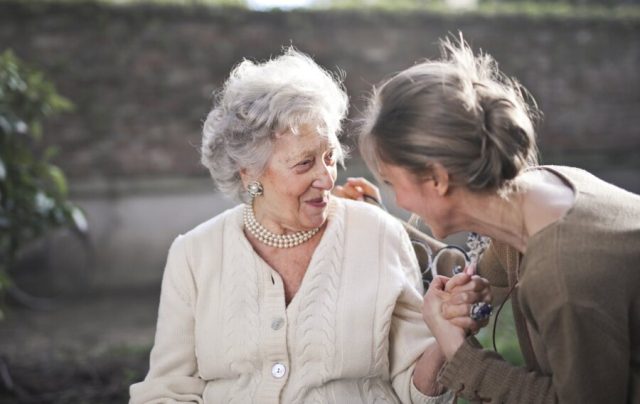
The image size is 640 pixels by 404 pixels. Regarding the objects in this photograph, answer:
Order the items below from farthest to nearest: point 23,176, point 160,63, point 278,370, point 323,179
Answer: point 160,63
point 23,176
point 323,179
point 278,370

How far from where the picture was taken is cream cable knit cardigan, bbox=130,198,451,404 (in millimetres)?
2863

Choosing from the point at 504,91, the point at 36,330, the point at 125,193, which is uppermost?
the point at 504,91

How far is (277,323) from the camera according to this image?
2.90m

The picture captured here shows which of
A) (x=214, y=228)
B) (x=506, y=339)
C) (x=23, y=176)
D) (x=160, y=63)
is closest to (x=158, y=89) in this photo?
(x=160, y=63)

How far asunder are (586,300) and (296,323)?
111cm

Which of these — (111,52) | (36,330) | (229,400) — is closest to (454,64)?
(229,400)

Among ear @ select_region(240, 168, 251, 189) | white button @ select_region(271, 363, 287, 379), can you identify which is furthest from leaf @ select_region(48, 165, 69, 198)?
white button @ select_region(271, 363, 287, 379)

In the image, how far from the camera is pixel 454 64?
2.42 meters

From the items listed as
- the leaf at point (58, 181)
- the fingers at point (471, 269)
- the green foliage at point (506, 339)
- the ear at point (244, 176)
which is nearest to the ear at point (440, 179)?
the fingers at point (471, 269)

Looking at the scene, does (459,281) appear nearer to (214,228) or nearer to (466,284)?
(466,284)

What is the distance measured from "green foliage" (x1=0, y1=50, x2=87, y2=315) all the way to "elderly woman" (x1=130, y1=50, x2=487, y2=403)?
1.75 metres

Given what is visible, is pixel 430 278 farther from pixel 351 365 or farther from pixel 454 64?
pixel 454 64

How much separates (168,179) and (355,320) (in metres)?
5.55

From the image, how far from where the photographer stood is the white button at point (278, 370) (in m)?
2.86
